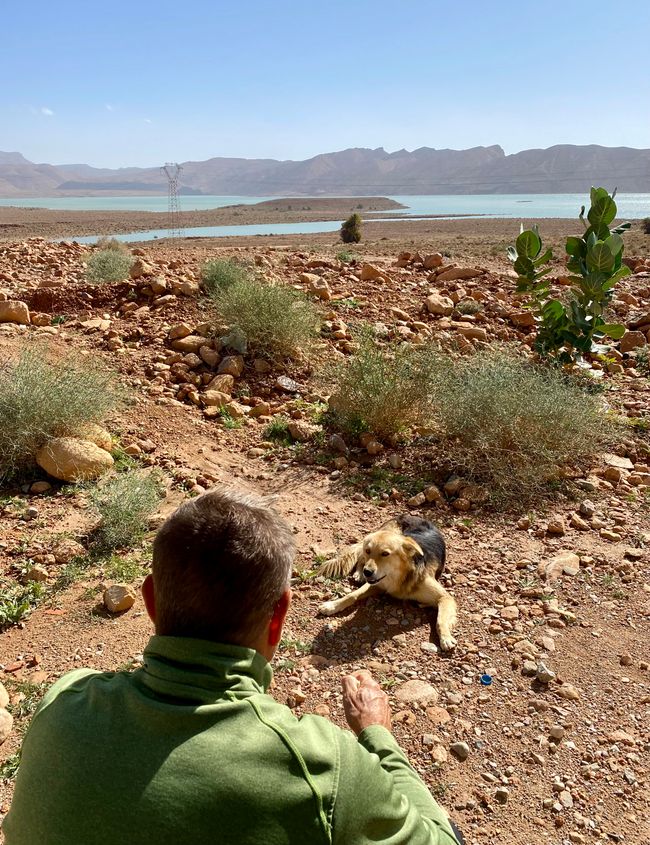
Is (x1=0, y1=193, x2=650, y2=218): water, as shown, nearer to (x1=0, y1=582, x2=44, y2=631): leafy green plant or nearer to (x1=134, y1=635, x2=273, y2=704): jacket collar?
(x1=0, y1=582, x2=44, y2=631): leafy green plant

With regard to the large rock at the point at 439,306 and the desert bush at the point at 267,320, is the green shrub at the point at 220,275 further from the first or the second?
the large rock at the point at 439,306

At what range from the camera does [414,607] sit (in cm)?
371

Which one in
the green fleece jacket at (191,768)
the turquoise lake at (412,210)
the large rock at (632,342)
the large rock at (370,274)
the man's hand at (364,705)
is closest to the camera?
the green fleece jacket at (191,768)

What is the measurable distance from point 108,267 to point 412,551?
7.33 meters

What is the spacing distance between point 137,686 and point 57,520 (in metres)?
3.27

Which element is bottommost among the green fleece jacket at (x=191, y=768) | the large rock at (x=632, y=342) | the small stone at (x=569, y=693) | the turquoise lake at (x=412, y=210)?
the small stone at (x=569, y=693)

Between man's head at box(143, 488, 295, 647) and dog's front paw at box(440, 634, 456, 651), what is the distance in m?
2.13

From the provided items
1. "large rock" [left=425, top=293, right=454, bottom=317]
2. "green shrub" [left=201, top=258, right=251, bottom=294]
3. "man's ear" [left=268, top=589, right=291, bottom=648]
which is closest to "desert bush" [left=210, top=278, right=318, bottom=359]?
"green shrub" [left=201, top=258, right=251, bottom=294]

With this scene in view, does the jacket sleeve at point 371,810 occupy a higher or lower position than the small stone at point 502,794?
higher

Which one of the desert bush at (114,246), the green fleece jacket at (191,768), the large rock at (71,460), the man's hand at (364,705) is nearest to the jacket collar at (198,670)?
the green fleece jacket at (191,768)

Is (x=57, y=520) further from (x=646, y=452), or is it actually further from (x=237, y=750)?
(x=646, y=452)

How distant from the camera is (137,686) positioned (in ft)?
4.22

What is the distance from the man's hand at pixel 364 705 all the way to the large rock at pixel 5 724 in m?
1.47

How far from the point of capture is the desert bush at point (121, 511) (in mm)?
4027
